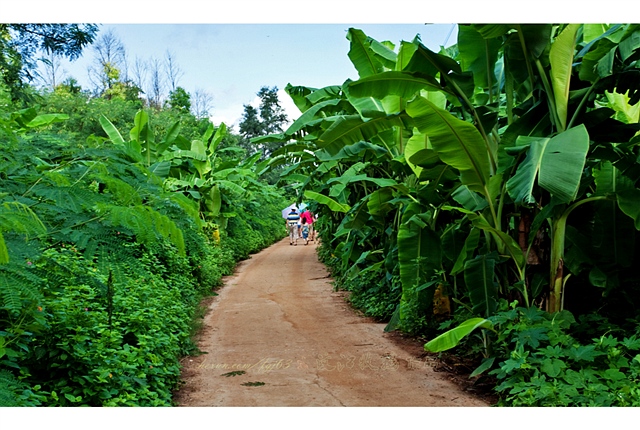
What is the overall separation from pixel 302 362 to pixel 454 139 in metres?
2.41

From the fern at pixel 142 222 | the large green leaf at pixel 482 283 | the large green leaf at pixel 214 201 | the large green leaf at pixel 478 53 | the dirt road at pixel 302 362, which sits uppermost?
the large green leaf at pixel 478 53

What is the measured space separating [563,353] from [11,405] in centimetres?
303

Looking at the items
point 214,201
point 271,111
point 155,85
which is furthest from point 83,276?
point 271,111

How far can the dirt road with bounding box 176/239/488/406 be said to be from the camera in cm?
399

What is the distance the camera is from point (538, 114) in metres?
4.09

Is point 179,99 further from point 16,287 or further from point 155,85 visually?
point 16,287

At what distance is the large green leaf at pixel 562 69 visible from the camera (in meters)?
3.76

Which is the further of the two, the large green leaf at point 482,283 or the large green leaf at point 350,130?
the large green leaf at point 350,130

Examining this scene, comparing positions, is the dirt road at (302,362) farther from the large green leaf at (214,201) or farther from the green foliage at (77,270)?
the large green leaf at (214,201)

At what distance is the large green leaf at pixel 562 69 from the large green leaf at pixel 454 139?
1.90 ft

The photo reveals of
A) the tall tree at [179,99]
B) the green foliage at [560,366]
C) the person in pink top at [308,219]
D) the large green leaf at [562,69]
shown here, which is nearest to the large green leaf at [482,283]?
the green foliage at [560,366]

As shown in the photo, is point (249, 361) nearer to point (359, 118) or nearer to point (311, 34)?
point (359, 118)

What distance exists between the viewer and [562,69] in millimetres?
3820

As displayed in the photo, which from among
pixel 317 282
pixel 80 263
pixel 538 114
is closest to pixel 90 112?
pixel 317 282
